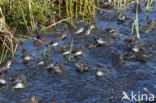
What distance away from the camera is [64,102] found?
4.60 metres

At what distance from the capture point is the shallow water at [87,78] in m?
4.71

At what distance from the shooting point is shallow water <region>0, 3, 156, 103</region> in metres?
4.71

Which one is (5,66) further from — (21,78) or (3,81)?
(21,78)

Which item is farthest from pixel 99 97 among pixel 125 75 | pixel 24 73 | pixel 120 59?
pixel 24 73

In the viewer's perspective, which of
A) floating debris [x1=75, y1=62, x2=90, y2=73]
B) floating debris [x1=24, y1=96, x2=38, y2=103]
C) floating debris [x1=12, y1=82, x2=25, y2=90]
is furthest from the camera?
floating debris [x1=75, y1=62, x2=90, y2=73]

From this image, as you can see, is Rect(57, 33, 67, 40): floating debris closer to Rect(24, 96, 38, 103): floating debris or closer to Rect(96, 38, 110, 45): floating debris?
Rect(96, 38, 110, 45): floating debris

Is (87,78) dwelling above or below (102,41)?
below

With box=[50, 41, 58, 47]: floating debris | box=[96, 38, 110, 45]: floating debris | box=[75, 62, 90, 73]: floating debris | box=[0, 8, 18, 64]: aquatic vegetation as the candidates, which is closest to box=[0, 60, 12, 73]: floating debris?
box=[0, 8, 18, 64]: aquatic vegetation

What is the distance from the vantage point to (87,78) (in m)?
5.12

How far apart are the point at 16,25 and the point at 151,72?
11.8 ft

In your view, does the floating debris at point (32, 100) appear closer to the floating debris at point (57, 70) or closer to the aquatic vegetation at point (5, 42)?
the floating debris at point (57, 70)

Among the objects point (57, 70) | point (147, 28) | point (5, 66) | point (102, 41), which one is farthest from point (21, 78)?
point (147, 28)

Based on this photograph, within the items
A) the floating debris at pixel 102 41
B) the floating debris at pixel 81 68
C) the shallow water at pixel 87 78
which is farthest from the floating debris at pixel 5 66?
the floating debris at pixel 102 41

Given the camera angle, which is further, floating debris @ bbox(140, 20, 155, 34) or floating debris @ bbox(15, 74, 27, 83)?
floating debris @ bbox(140, 20, 155, 34)
